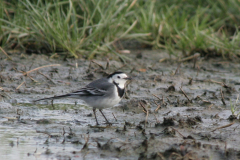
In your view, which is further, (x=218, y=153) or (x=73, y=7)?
(x=73, y=7)

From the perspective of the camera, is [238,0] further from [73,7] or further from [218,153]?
[218,153]

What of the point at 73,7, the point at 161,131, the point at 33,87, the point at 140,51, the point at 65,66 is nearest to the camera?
the point at 161,131

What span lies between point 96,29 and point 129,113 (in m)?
3.36

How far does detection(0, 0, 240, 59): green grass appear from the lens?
9.77 metres

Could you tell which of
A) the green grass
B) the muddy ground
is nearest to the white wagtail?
the muddy ground

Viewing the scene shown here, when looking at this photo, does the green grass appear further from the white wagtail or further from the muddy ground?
the white wagtail

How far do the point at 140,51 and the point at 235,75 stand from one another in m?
2.68

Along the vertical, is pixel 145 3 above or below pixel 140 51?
above

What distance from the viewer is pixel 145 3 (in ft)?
39.8

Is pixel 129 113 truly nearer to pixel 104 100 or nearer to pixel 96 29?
pixel 104 100

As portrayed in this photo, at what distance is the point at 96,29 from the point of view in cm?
994

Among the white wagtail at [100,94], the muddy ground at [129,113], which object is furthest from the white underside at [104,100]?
the muddy ground at [129,113]

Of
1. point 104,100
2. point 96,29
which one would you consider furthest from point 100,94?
point 96,29

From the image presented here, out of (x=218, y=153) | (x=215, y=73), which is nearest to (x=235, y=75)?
(x=215, y=73)
